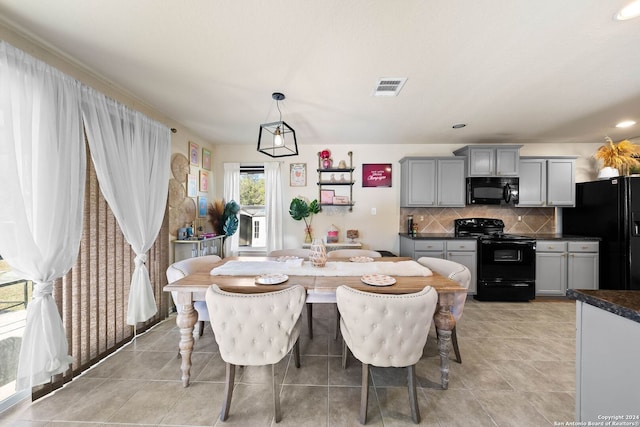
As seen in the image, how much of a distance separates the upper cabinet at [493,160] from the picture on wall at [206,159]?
4290 mm

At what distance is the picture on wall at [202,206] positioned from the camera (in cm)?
374

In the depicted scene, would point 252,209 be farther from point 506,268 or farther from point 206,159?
point 506,268

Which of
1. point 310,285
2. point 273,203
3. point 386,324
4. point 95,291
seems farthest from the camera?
point 273,203

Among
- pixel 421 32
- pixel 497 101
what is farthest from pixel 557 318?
pixel 421 32

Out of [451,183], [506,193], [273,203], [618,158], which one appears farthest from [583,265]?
[273,203]

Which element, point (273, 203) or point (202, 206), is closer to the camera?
point (202, 206)

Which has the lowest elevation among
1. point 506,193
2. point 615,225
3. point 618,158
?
point 615,225

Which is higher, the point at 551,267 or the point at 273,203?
the point at 273,203

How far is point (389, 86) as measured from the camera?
88.7 inches

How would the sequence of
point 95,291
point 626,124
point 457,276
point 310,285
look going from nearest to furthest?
1. point 310,285
2. point 457,276
3. point 95,291
4. point 626,124

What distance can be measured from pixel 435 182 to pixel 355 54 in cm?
275

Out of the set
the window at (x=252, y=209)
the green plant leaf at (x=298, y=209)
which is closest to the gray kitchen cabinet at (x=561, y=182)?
the green plant leaf at (x=298, y=209)

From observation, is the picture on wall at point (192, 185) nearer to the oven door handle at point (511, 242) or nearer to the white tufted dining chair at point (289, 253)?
the white tufted dining chair at point (289, 253)

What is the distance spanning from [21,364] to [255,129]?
10.1ft
